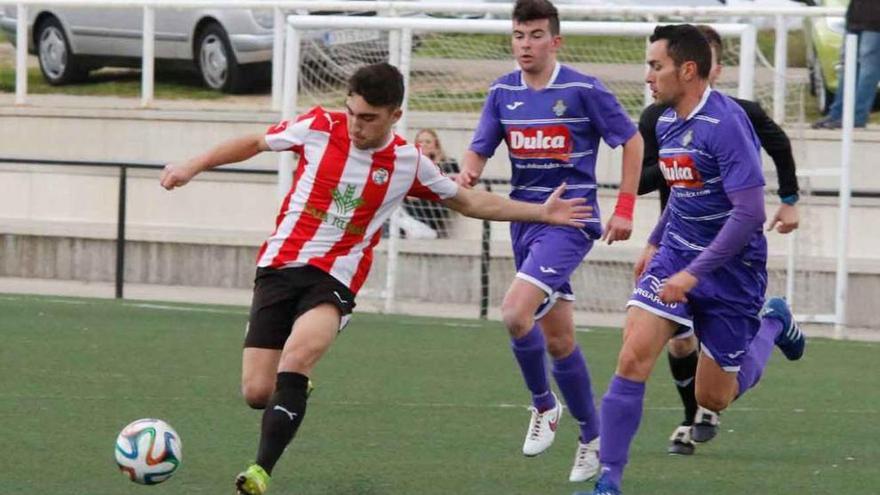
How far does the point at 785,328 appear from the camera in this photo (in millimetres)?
8258

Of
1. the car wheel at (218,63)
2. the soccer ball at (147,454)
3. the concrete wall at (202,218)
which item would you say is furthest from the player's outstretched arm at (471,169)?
the car wheel at (218,63)

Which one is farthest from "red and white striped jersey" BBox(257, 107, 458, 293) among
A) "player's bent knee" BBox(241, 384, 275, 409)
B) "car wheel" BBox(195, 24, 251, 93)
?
"car wheel" BBox(195, 24, 251, 93)

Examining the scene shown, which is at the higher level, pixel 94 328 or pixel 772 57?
pixel 772 57

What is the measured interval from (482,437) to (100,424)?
175cm

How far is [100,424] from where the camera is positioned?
831 cm

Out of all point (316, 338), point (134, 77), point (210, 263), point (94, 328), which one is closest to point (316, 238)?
point (316, 338)

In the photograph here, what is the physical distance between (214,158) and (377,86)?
694mm

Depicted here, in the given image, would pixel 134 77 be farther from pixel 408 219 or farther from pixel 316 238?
pixel 316 238

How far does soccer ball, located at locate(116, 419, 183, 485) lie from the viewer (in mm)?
6512

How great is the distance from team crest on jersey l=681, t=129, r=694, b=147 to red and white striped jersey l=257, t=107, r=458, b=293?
3.07ft

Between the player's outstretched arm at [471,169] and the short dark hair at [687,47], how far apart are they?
1342 millimetres

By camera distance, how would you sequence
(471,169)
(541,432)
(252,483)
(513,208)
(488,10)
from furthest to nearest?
(488,10)
(471,169)
(541,432)
(513,208)
(252,483)

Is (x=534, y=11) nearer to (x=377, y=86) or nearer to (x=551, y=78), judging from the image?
(x=551, y=78)

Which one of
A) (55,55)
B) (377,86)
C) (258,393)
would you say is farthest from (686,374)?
(55,55)
